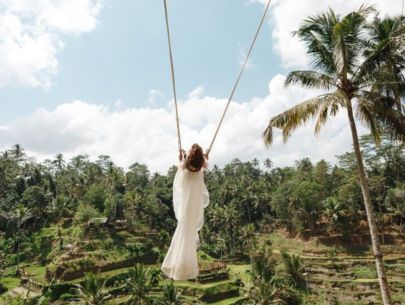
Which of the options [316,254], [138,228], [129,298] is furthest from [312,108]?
[138,228]

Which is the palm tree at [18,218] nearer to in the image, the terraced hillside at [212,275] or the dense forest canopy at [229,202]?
the dense forest canopy at [229,202]

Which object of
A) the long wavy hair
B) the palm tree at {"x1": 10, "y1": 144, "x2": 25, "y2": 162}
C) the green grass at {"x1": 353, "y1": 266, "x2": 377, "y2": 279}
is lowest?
the green grass at {"x1": 353, "y1": 266, "x2": 377, "y2": 279}

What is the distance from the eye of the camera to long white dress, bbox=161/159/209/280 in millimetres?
3721

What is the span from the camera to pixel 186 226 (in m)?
3.80

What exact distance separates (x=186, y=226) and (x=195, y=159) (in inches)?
26.0

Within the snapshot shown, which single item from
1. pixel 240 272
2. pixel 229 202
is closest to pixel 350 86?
pixel 240 272

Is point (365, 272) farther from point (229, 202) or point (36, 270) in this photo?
point (36, 270)

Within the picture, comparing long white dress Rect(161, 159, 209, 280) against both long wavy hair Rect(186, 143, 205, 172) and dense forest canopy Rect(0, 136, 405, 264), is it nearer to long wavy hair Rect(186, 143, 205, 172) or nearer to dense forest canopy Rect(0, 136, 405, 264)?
long wavy hair Rect(186, 143, 205, 172)

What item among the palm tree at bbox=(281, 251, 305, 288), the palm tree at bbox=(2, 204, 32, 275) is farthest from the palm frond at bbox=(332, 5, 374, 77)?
the palm tree at bbox=(2, 204, 32, 275)

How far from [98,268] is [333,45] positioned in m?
26.8

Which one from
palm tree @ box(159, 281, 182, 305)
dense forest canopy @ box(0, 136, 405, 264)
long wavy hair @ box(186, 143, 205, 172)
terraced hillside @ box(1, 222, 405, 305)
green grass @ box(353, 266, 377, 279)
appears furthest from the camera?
dense forest canopy @ box(0, 136, 405, 264)

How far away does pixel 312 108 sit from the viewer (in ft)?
25.0

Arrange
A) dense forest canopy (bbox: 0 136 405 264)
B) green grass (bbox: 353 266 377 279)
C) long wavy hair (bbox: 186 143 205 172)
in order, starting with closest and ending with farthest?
long wavy hair (bbox: 186 143 205 172), green grass (bbox: 353 266 377 279), dense forest canopy (bbox: 0 136 405 264)

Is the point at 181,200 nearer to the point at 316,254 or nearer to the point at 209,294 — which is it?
the point at 209,294
